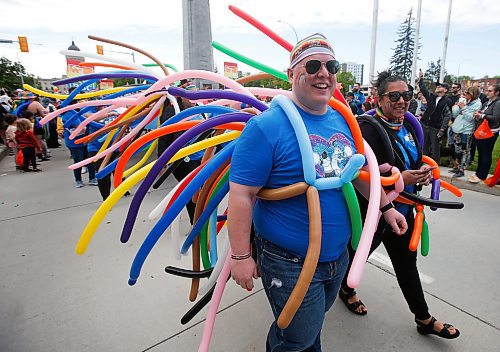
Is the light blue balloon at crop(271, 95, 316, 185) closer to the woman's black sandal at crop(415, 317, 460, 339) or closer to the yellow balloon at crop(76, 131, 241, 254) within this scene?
the yellow balloon at crop(76, 131, 241, 254)

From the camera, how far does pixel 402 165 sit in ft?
5.92

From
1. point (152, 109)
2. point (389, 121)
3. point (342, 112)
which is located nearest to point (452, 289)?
point (389, 121)

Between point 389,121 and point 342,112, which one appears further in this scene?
point 389,121

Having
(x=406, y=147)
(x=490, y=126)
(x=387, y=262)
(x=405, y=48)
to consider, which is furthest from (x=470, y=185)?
(x=405, y=48)

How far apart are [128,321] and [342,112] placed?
1981mm

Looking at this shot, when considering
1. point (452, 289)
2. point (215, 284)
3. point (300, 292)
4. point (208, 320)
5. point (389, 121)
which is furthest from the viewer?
point (452, 289)

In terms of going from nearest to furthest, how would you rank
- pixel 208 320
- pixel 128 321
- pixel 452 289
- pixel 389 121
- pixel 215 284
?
pixel 208 320
pixel 215 284
pixel 389 121
pixel 128 321
pixel 452 289

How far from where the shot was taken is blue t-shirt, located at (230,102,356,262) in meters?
1.16

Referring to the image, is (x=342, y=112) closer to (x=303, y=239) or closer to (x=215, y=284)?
(x=303, y=239)

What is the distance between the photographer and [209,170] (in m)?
1.45

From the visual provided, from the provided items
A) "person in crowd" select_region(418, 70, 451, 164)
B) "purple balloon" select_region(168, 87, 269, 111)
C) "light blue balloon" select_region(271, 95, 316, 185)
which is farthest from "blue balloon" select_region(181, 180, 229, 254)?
"person in crowd" select_region(418, 70, 451, 164)

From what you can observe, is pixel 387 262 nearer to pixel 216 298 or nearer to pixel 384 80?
pixel 384 80

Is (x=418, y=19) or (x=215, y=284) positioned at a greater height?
(x=418, y=19)

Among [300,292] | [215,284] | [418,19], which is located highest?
[418,19]
